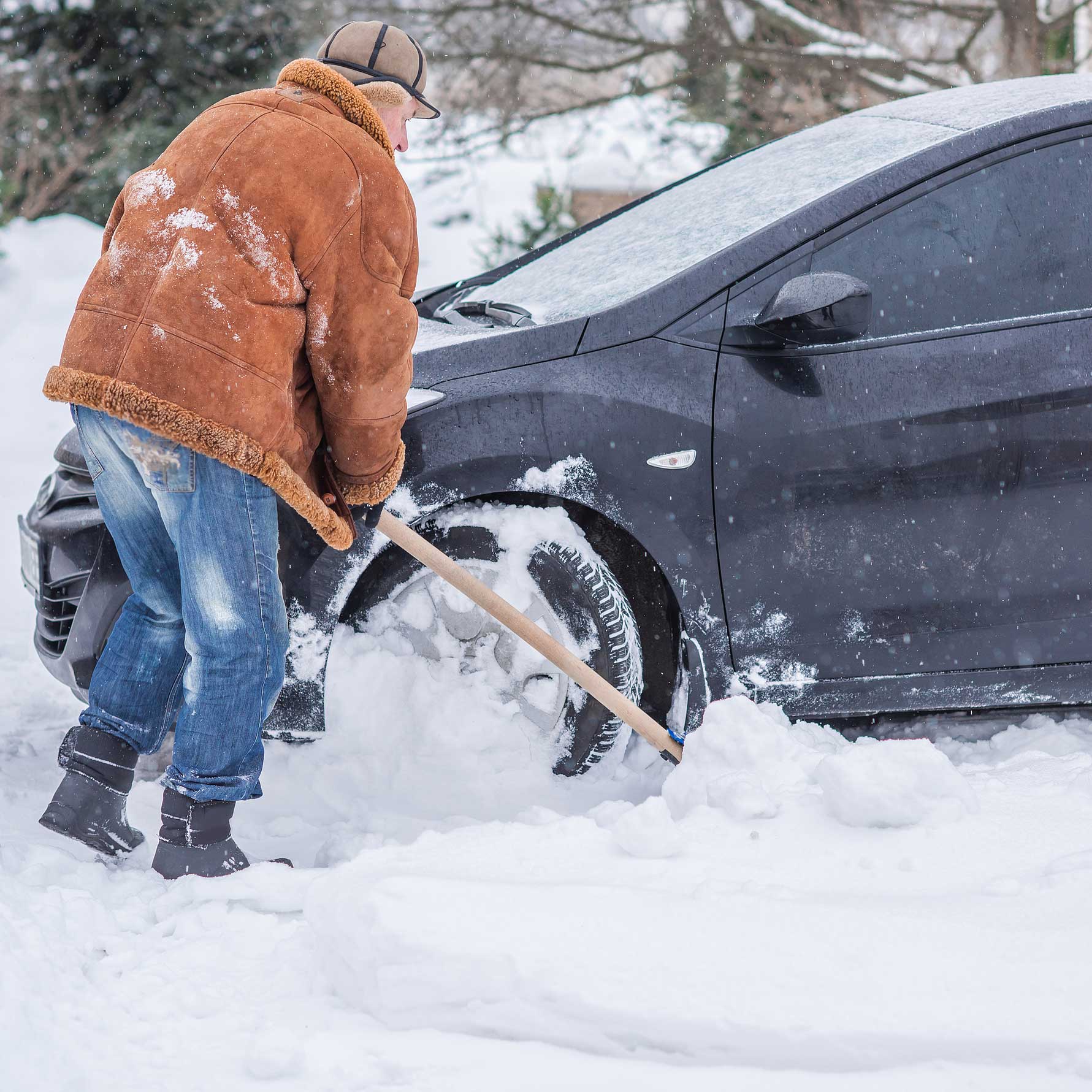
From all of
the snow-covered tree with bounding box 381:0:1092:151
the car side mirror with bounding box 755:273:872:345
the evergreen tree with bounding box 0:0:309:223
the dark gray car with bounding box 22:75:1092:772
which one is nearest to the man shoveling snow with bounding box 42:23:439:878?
the dark gray car with bounding box 22:75:1092:772

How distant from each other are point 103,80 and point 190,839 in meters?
9.17

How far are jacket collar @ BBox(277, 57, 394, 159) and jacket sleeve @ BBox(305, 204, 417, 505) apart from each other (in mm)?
219

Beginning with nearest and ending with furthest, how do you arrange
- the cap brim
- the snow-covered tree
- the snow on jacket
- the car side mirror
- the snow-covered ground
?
the snow-covered ground < the snow on jacket < the cap brim < the car side mirror < the snow-covered tree

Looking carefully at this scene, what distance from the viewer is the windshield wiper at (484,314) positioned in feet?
8.99

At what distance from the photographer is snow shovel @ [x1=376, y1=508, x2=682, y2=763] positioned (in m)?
2.31

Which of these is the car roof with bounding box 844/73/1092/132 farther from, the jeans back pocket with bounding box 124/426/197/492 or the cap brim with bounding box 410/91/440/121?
the jeans back pocket with bounding box 124/426/197/492

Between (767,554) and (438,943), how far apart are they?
124cm

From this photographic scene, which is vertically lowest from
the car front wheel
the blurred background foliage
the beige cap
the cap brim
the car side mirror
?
the car front wheel

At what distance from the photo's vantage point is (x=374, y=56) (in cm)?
215

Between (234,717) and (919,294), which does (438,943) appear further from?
(919,294)

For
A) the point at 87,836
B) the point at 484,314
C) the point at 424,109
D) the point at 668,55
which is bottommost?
the point at 87,836

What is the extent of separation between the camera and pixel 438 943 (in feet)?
5.82

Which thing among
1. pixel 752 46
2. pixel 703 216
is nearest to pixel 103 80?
pixel 752 46

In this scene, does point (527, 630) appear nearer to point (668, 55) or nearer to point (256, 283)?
point (256, 283)
